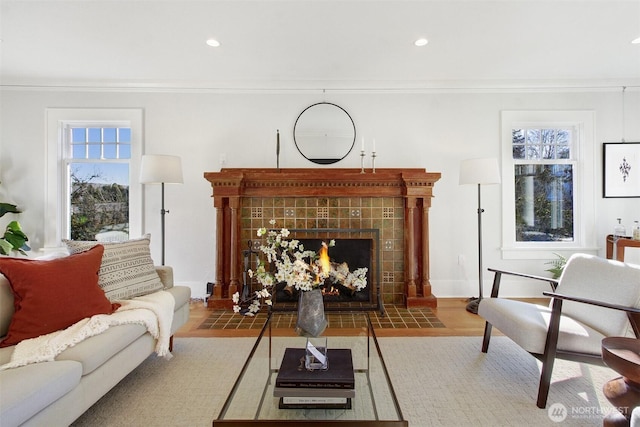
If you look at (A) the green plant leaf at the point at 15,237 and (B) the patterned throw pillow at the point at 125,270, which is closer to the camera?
(B) the patterned throw pillow at the point at 125,270

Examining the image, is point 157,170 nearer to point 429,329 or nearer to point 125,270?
point 125,270

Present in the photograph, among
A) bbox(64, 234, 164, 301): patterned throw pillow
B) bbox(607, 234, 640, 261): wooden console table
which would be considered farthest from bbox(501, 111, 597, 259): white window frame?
bbox(64, 234, 164, 301): patterned throw pillow

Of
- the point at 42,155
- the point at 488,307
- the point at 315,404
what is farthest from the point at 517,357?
the point at 42,155

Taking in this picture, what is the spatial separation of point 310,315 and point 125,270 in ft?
4.30

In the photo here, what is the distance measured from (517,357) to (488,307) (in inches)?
18.7

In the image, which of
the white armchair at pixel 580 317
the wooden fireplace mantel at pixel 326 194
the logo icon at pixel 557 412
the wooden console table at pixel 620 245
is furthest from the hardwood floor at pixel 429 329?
the wooden console table at pixel 620 245

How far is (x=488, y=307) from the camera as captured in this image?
197 cm

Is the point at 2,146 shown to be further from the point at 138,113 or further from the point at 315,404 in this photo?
the point at 315,404

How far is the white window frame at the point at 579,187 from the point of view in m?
3.50

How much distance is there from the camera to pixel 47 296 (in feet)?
4.84

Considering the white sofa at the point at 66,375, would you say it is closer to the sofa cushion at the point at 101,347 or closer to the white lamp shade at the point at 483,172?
the sofa cushion at the point at 101,347

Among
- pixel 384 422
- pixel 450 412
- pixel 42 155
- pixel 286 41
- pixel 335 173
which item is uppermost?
pixel 286 41

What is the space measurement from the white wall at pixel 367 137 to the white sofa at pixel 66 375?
6.43 ft

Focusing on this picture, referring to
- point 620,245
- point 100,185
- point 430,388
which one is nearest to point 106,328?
point 430,388
